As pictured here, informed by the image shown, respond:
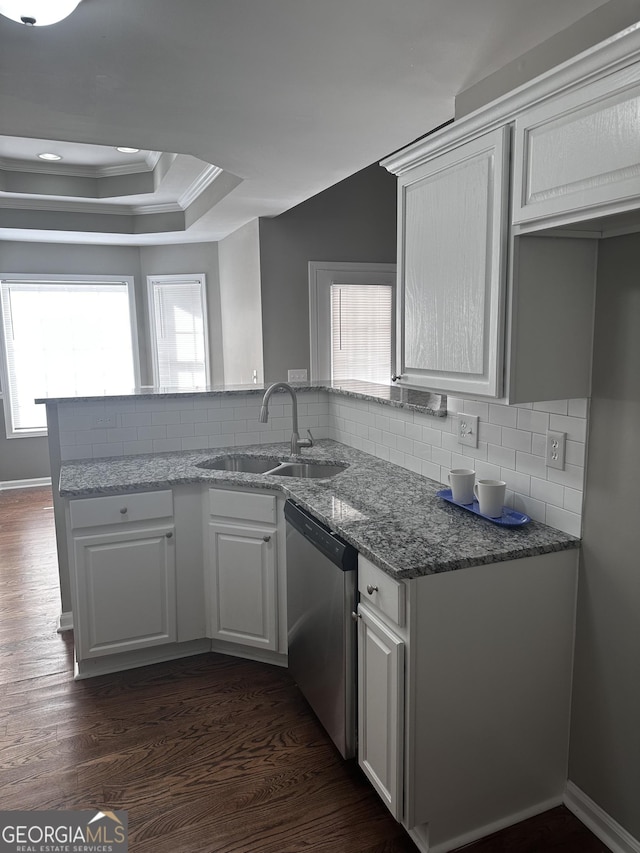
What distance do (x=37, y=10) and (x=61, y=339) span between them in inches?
195

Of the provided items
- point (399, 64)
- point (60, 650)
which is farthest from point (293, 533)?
point (399, 64)

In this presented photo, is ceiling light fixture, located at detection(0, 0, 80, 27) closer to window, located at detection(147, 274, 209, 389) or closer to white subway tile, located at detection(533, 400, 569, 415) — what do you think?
white subway tile, located at detection(533, 400, 569, 415)

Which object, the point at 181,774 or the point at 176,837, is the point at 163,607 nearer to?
the point at 181,774

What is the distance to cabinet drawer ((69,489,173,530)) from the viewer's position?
8.24 feet

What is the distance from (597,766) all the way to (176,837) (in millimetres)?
1277

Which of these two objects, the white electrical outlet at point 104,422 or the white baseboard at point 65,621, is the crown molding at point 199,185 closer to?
the white electrical outlet at point 104,422

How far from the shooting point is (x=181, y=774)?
2053mm

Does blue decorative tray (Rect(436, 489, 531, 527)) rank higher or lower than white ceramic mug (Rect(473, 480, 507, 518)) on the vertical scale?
lower

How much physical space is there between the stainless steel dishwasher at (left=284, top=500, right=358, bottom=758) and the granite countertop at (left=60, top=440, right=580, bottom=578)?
74 mm

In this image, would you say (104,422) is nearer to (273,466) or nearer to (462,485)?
(273,466)

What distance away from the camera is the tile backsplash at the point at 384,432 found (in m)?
1.86

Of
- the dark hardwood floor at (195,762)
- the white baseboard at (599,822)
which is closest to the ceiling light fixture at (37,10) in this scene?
the dark hardwood floor at (195,762)

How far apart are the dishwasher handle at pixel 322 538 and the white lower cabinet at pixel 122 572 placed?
617mm

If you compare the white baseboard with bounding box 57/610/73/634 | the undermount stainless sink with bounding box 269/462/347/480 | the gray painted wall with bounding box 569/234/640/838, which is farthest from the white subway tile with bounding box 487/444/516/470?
the white baseboard with bounding box 57/610/73/634
